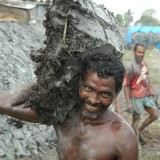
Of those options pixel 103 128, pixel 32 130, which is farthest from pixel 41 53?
pixel 32 130

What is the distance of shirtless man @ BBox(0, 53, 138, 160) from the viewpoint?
211 cm

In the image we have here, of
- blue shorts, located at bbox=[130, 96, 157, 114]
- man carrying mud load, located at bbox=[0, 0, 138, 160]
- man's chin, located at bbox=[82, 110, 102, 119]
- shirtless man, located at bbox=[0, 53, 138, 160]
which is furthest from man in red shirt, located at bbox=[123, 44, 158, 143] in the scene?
man's chin, located at bbox=[82, 110, 102, 119]

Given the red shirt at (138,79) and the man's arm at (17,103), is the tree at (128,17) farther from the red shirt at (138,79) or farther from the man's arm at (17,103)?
the man's arm at (17,103)

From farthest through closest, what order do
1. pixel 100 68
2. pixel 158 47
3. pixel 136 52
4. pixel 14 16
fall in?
pixel 158 47, pixel 14 16, pixel 136 52, pixel 100 68

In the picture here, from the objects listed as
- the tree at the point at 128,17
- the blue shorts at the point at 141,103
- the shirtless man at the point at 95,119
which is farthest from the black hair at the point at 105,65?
the tree at the point at 128,17

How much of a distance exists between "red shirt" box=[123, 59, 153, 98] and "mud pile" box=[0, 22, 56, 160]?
1386 millimetres

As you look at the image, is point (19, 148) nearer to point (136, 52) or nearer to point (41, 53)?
point (136, 52)

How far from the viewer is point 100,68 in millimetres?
2088

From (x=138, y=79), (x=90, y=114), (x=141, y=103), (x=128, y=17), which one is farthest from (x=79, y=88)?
(x=128, y=17)

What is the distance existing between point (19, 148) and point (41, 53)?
306 cm

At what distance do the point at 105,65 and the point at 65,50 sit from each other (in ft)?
0.75

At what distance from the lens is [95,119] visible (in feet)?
7.55

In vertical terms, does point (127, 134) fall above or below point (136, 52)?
above

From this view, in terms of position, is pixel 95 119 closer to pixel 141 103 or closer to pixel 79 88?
pixel 79 88
